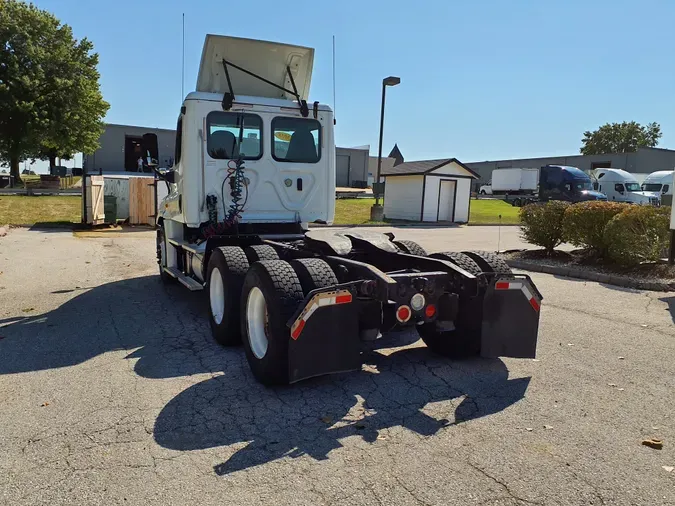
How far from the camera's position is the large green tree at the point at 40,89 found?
126ft

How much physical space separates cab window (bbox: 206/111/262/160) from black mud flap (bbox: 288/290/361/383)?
3.57m

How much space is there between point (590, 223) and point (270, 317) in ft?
28.6

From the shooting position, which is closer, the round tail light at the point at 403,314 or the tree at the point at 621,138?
the round tail light at the point at 403,314

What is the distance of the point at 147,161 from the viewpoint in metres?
7.89

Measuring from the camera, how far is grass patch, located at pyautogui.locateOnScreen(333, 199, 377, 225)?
83.8 ft

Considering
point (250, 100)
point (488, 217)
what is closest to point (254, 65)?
point (250, 100)

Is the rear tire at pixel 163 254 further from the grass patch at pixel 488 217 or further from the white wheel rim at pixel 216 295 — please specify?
the grass patch at pixel 488 217

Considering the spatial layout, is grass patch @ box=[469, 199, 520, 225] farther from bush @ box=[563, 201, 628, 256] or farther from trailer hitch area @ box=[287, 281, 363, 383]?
trailer hitch area @ box=[287, 281, 363, 383]

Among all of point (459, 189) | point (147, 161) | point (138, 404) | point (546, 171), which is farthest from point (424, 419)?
point (546, 171)

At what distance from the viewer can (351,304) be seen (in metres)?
4.24

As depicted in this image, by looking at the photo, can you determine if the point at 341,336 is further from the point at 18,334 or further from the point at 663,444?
the point at 18,334

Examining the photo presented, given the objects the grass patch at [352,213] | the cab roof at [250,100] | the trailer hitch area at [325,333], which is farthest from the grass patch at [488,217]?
the trailer hitch area at [325,333]

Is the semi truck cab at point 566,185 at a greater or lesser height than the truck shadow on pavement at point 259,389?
greater

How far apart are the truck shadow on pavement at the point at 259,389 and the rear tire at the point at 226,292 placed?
0.58 feet
